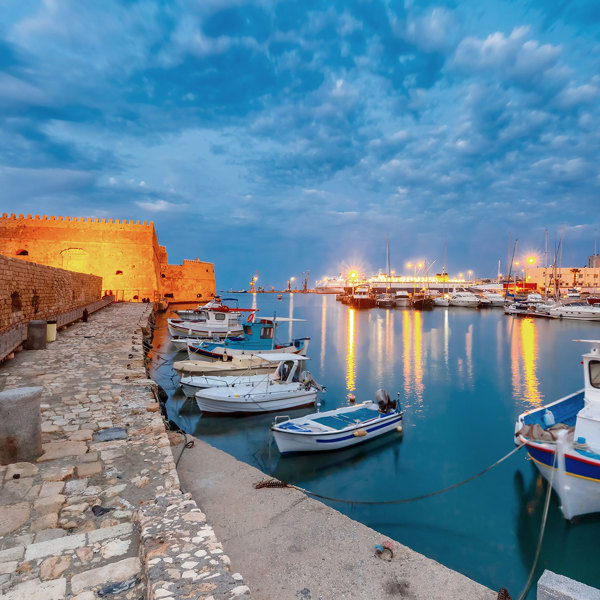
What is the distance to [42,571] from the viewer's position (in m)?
2.87

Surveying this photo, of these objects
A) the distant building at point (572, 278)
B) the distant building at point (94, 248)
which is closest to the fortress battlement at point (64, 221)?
the distant building at point (94, 248)

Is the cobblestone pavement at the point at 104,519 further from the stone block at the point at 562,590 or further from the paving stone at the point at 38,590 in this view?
the stone block at the point at 562,590

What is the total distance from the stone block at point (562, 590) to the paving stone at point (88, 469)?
180 inches

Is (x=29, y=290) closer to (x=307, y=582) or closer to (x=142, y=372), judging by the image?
(x=142, y=372)

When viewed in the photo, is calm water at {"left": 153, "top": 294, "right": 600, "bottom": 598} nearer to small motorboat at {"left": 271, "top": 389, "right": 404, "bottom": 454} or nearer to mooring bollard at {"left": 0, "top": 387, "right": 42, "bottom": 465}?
small motorboat at {"left": 271, "top": 389, "right": 404, "bottom": 454}

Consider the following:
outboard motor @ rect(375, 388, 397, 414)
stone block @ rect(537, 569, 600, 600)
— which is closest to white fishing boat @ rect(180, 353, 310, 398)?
outboard motor @ rect(375, 388, 397, 414)

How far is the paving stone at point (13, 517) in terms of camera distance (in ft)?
11.1

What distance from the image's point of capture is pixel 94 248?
39781mm

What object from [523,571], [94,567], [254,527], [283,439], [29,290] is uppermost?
[29,290]

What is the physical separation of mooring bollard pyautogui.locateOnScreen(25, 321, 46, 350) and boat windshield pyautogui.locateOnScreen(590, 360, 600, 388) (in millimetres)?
15155

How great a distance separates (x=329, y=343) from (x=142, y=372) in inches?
881

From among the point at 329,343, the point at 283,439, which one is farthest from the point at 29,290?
the point at 329,343

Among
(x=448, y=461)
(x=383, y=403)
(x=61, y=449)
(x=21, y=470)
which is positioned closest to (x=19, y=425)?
(x=21, y=470)

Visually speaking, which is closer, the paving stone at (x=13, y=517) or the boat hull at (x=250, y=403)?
the paving stone at (x=13, y=517)
